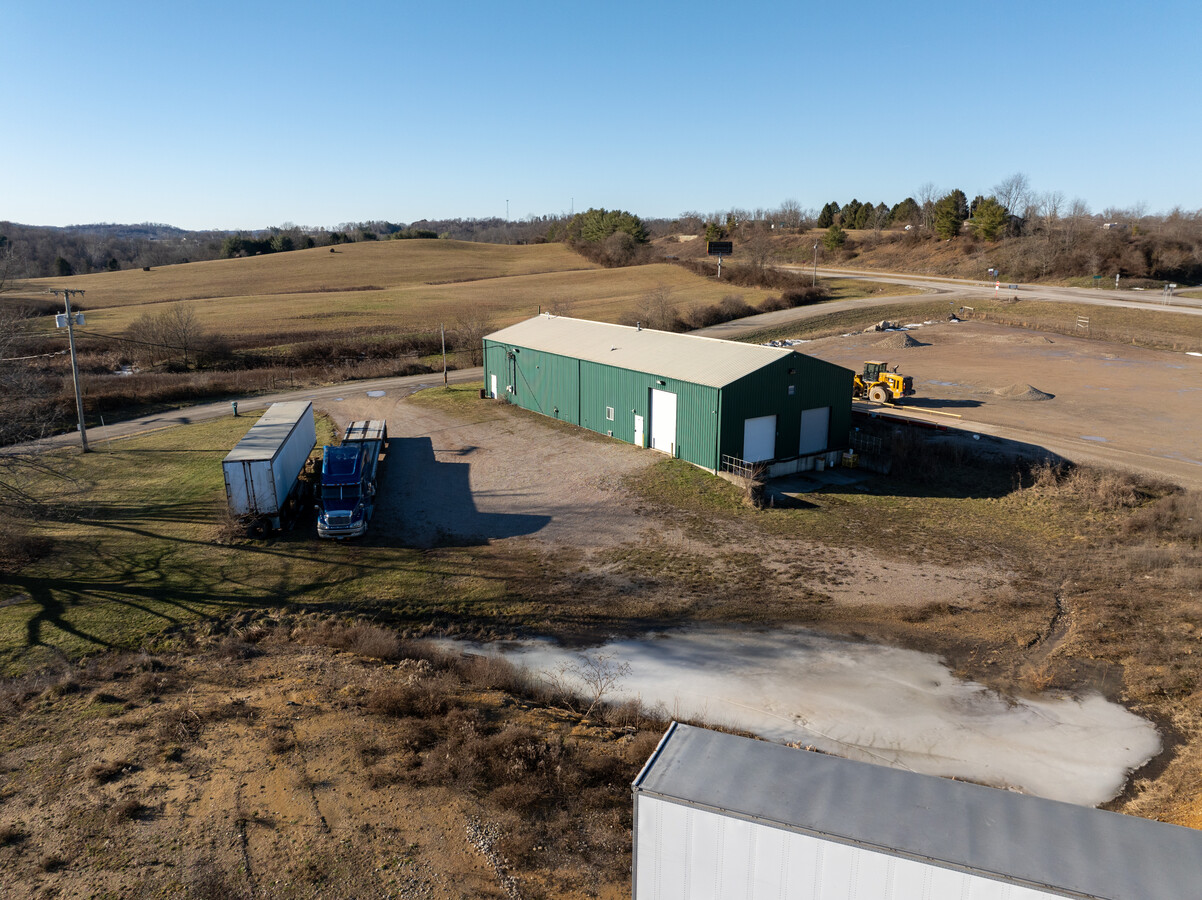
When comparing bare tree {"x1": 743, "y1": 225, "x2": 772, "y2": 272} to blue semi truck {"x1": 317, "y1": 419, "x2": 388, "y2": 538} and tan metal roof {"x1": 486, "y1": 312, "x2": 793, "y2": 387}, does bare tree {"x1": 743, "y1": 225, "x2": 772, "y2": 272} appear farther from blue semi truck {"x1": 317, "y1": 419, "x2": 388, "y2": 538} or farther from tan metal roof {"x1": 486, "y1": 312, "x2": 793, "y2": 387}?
blue semi truck {"x1": 317, "y1": 419, "x2": 388, "y2": 538}

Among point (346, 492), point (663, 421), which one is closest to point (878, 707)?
point (346, 492)

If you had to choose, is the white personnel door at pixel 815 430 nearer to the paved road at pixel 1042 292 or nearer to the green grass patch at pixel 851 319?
the green grass patch at pixel 851 319

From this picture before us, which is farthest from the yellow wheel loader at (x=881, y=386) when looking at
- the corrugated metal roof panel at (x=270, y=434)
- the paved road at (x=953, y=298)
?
the corrugated metal roof panel at (x=270, y=434)

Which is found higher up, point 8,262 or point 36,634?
point 8,262

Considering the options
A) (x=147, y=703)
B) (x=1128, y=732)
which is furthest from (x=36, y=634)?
(x=1128, y=732)

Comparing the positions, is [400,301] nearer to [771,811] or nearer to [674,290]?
[674,290]

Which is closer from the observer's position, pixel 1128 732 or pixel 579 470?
pixel 1128 732
